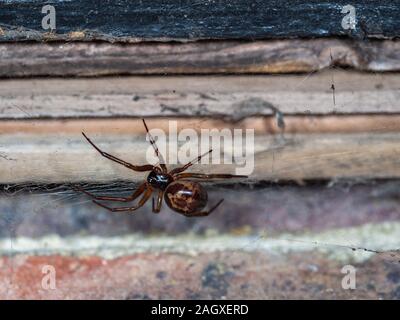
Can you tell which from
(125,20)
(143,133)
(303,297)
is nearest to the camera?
(125,20)

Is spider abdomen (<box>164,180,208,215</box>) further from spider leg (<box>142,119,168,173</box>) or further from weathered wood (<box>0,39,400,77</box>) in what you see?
weathered wood (<box>0,39,400,77</box>)

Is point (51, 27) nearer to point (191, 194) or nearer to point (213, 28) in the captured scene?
point (213, 28)

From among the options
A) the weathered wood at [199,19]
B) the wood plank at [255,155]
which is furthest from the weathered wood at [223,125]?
the weathered wood at [199,19]

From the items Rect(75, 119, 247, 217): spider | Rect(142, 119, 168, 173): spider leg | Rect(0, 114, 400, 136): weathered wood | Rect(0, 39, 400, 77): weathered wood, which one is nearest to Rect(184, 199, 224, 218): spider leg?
Rect(75, 119, 247, 217): spider

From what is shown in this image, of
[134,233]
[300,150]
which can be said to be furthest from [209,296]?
[300,150]

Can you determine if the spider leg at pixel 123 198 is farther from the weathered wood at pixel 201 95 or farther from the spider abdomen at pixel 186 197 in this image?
the weathered wood at pixel 201 95

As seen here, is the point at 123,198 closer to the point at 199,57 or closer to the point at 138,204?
the point at 138,204

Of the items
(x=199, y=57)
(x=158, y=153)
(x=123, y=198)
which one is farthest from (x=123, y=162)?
(x=199, y=57)
